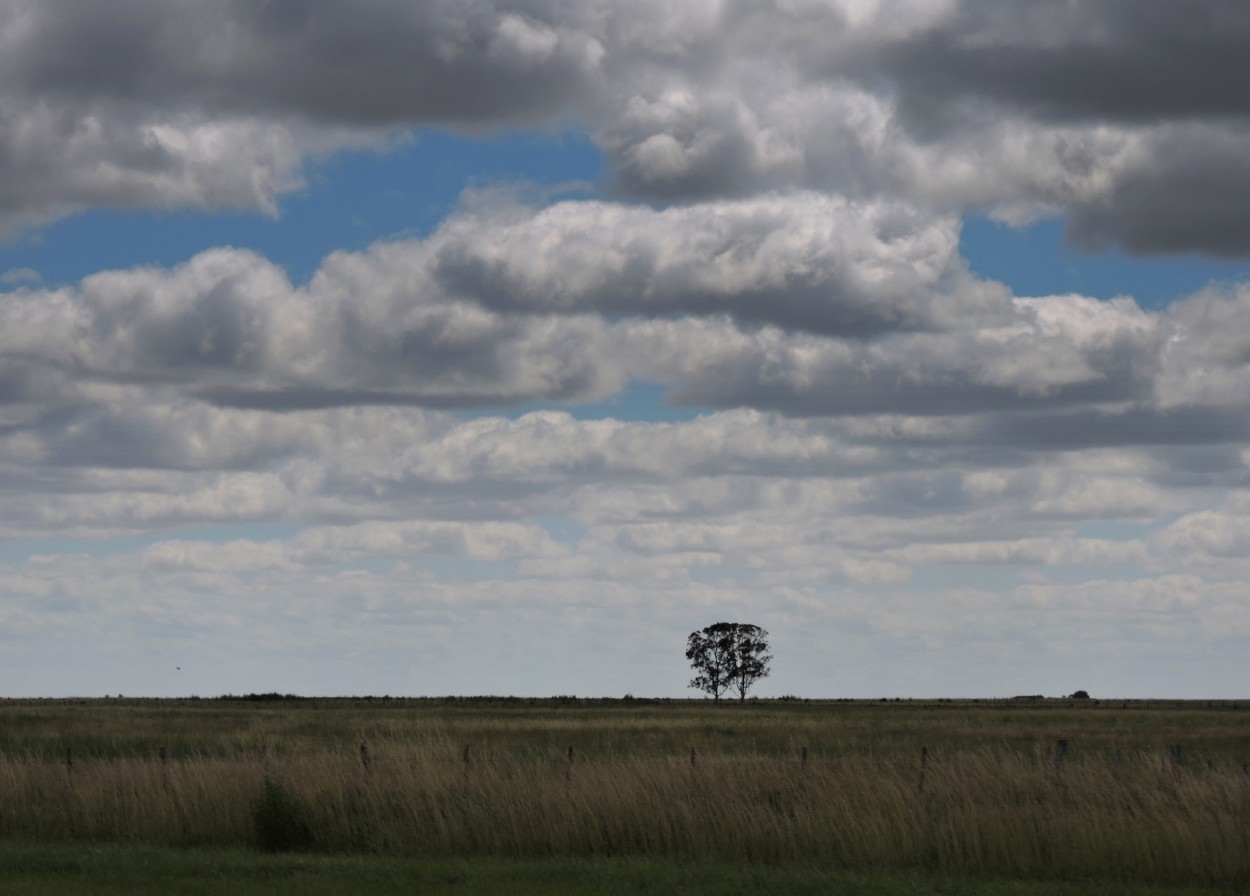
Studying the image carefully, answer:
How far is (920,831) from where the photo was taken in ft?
69.7

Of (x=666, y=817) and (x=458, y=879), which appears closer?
(x=458, y=879)

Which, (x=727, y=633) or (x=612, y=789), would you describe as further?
(x=727, y=633)

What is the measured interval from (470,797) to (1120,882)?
1029 centimetres

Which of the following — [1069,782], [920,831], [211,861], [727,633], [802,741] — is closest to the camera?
[211,861]

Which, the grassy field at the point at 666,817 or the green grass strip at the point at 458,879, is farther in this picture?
the grassy field at the point at 666,817

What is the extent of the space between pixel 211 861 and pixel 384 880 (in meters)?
3.09

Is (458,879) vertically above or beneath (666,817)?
beneath

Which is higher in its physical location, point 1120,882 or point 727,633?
point 727,633

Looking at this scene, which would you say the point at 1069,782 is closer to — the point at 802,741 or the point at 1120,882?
the point at 1120,882

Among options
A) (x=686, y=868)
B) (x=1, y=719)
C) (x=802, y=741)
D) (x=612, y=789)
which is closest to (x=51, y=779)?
(x=612, y=789)

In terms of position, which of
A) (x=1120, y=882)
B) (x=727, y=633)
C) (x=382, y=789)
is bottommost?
(x=1120, y=882)

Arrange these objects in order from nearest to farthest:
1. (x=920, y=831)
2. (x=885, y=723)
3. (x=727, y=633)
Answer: (x=920, y=831) → (x=885, y=723) → (x=727, y=633)

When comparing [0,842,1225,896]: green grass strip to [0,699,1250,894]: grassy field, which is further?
[0,699,1250,894]: grassy field

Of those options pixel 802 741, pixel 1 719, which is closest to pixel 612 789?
pixel 802 741
